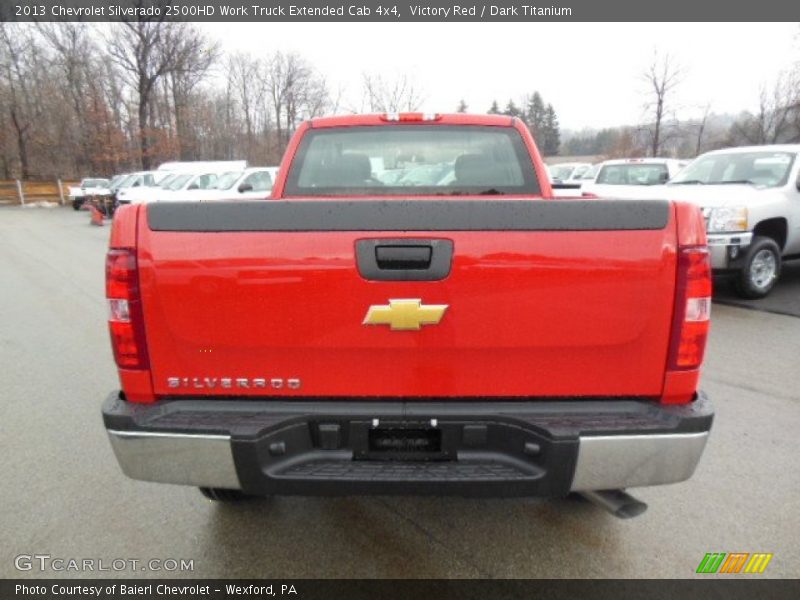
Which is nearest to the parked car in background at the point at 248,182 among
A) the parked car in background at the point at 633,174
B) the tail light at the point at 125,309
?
the parked car in background at the point at 633,174

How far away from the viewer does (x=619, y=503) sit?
6.75ft

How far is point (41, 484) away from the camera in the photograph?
295 centimetres

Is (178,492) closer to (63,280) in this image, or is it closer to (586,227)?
(586,227)

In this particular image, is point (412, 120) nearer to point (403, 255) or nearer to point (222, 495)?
point (403, 255)

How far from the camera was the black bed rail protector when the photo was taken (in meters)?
1.78

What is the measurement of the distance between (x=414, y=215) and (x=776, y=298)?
24.2ft

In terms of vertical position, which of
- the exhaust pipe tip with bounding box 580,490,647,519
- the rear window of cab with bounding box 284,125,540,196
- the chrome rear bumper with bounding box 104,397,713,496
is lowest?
the exhaust pipe tip with bounding box 580,490,647,519

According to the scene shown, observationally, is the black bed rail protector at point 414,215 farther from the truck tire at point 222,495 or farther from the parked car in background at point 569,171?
the parked car in background at point 569,171

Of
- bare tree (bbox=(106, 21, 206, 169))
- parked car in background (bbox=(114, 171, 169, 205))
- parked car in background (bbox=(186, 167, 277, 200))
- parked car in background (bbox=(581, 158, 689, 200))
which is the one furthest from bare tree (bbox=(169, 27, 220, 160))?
parked car in background (bbox=(581, 158, 689, 200))

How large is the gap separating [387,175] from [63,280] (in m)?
8.28

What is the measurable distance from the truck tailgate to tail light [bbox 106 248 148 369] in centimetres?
5

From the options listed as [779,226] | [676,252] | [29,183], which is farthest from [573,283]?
[29,183]

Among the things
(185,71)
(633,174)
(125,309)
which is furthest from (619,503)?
(185,71)

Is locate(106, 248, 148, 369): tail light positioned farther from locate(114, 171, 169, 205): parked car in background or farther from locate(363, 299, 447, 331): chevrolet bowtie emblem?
locate(114, 171, 169, 205): parked car in background
